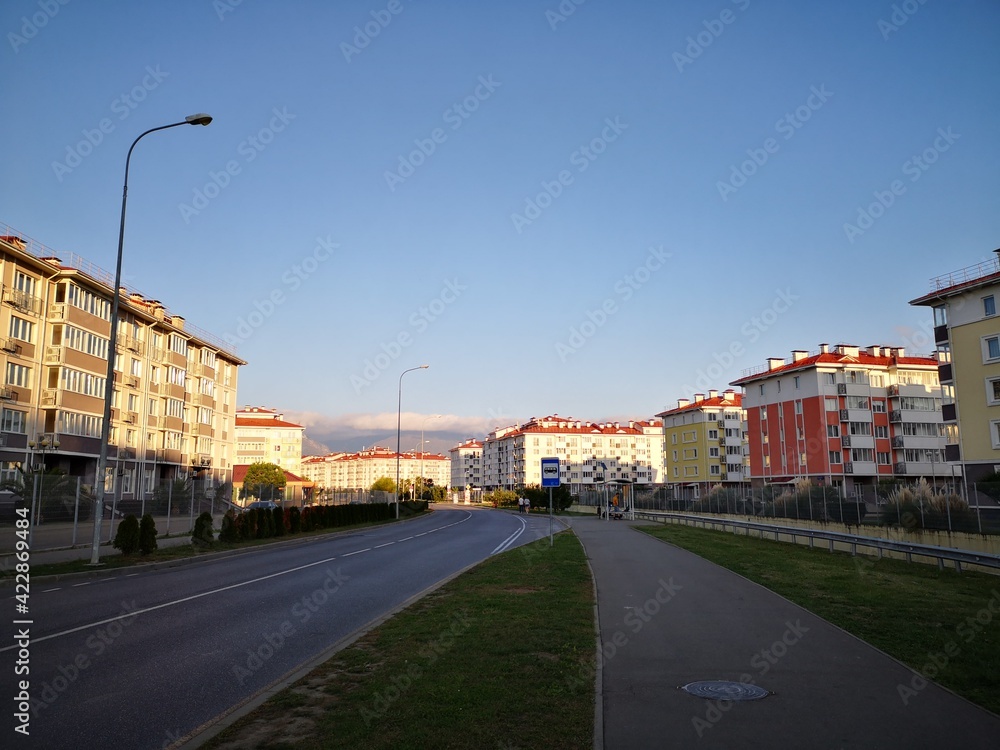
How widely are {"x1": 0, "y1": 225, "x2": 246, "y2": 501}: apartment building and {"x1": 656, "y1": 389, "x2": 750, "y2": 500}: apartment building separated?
60.0m

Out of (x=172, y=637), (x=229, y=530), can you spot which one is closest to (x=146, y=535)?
(x=229, y=530)

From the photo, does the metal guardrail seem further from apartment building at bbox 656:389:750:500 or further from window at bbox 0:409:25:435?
apartment building at bbox 656:389:750:500

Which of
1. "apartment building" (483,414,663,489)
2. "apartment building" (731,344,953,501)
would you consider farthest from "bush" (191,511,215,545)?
"apartment building" (483,414,663,489)

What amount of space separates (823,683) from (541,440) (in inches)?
5578

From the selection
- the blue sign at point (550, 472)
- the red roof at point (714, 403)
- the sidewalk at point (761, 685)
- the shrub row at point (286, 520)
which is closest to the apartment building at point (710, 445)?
the red roof at point (714, 403)

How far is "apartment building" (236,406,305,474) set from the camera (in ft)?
384

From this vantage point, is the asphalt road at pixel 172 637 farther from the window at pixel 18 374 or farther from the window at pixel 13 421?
the window at pixel 18 374

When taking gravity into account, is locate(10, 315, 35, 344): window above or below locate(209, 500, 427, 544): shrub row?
above

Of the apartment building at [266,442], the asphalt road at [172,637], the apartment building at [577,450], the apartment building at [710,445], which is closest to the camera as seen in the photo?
the asphalt road at [172,637]

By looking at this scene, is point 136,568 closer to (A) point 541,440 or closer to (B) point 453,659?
(B) point 453,659

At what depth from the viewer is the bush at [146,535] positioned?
69.1ft

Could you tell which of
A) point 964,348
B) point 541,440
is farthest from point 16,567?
point 541,440

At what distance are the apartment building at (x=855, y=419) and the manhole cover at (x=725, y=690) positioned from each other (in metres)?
66.8

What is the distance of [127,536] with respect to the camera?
20891 mm
